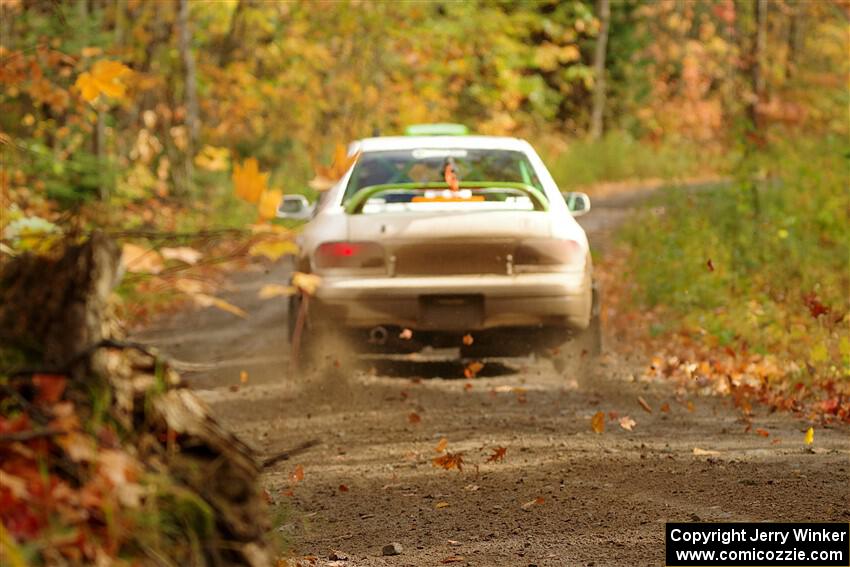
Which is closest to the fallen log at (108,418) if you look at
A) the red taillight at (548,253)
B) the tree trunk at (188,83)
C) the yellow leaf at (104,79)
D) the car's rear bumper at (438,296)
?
the yellow leaf at (104,79)

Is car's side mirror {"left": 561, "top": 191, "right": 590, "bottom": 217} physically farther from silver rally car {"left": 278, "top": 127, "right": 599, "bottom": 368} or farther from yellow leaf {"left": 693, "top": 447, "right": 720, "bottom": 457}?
yellow leaf {"left": 693, "top": 447, "right": 720, "bottom": 457}

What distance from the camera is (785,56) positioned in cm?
5116

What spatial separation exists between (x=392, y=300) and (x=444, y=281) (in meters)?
→ 0.37

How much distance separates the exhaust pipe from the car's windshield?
1.10 meters

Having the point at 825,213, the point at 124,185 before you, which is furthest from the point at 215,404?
the point at 124,185

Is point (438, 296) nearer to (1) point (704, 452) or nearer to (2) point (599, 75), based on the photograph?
(1) point (704, 452)

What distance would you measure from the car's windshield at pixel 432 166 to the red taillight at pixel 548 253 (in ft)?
3.18

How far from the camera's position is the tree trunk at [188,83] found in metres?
20.9

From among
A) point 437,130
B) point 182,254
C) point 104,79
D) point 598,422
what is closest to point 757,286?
point 437,130

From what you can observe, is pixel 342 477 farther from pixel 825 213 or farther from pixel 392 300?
pixel 825 213

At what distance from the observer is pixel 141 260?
3355 mm

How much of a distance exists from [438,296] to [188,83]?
13.8m

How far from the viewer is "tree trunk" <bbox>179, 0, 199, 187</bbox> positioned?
20859 mm

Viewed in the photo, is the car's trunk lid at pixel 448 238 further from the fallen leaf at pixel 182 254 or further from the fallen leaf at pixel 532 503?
the fallen leaf at pixel 182 254
